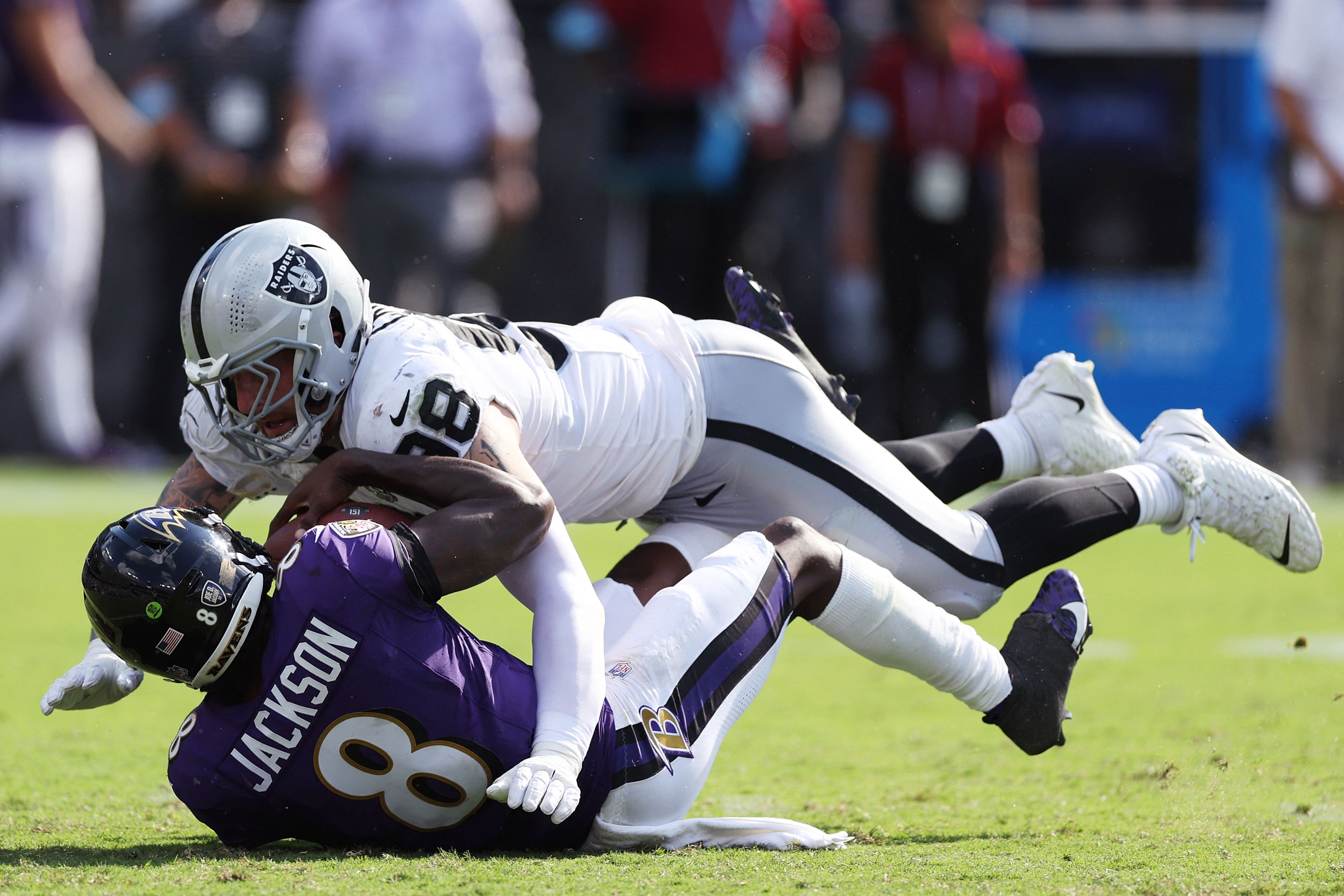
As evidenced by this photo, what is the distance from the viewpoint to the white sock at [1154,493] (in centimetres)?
373

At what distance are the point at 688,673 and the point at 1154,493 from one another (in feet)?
4.51

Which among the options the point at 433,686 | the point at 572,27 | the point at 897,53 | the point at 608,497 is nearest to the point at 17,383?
the point at 572,27

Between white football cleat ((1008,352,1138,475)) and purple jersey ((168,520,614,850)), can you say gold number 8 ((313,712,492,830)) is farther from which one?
white football cleat ((1008,352,1138,475))

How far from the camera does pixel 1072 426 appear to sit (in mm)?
4113

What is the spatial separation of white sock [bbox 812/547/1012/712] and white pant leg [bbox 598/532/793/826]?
0.13 m

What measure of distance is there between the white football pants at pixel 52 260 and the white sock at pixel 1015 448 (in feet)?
20.7

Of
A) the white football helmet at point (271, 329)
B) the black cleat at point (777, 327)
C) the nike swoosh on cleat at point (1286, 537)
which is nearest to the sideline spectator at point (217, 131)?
the black cleat at point (777, 327)

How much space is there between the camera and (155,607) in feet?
8.30

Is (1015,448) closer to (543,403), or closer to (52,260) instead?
(543,403)

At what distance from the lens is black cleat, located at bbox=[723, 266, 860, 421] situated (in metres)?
3.86

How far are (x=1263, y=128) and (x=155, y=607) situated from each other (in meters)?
8.91

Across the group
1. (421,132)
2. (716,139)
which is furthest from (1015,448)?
(716,139)

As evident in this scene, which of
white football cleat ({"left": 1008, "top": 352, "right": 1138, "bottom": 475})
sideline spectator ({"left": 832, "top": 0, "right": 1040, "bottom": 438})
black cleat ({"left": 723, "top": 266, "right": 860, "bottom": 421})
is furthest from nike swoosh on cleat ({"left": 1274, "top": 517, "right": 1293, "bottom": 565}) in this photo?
sideline spectator ({"left": 832, "top": 0, "right": 1040, "bottom": 438})

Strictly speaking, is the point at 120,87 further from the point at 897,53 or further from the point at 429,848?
the point at 429,848
